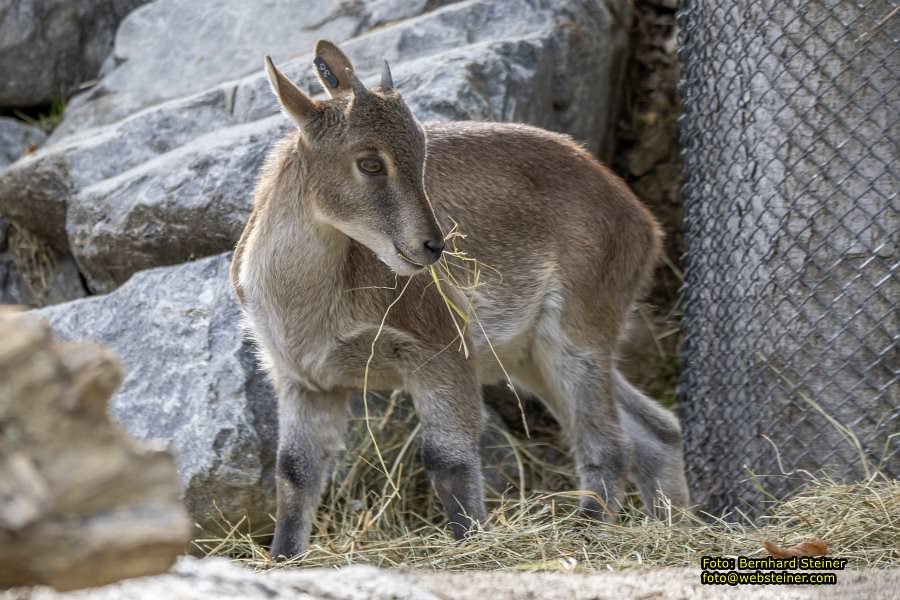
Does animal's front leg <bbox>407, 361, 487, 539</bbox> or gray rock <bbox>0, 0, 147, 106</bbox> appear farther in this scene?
gray rock <bbox>0, 0, 147, 106</bbox>

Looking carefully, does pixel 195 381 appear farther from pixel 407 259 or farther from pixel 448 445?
pixel 407 259

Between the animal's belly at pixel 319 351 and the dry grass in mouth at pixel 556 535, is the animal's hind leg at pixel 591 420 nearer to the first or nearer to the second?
the dry grass in mouth at pixel 556 535

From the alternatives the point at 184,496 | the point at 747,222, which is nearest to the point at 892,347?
the point at 747,222

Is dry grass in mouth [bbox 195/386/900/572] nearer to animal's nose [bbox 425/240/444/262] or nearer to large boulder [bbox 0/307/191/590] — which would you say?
animal's nose [bbox 425/240/444/262]

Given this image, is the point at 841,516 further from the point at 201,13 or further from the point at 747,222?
the point at 201,13

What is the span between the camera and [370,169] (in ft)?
15.8

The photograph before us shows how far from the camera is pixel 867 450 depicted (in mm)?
5805

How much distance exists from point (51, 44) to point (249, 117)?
8.75 feet

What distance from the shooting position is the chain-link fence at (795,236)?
18.9 ft

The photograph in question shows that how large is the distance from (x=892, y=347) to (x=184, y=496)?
3755 millimetres

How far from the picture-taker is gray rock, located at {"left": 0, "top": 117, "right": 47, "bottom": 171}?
8948 millimetres

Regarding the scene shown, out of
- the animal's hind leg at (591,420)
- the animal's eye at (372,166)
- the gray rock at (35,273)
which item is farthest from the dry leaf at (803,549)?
the gray rock at (35,273)

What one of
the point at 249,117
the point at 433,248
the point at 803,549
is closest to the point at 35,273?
the point at 249,117

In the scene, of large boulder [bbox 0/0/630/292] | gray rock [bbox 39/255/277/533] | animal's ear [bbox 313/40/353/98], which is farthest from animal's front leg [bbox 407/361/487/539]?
large boulder [bbox 0/0/630/292]
